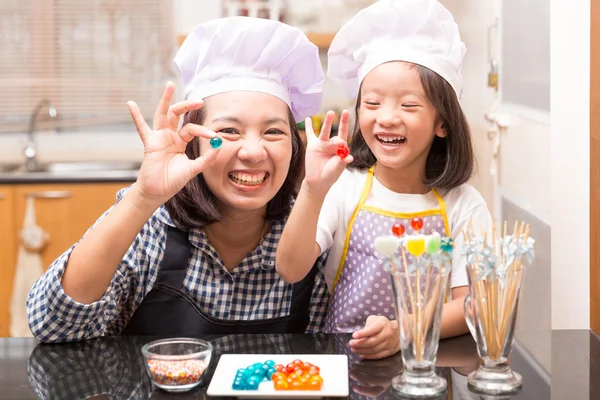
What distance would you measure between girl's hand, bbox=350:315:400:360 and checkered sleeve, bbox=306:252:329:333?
0.39 metres

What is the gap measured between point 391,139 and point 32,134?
2818 millimetres

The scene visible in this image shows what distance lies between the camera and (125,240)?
131 centimetres

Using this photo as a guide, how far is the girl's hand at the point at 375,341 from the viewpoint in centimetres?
120

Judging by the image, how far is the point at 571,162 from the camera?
5.27 ft

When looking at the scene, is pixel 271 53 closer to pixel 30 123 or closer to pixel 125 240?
pixel 125 240

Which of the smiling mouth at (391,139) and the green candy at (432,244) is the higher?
the smiling mouth at (391,139)

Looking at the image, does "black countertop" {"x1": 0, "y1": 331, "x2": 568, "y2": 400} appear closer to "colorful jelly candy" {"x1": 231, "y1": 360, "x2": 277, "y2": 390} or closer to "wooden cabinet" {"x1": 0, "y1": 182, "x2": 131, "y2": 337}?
"colorful jelly candy" {"x1": 231, "y1": 360, "x2": 277, "y2": 390}

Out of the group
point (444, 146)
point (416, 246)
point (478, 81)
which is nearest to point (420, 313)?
point (416, 246)

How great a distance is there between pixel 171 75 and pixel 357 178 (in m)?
2.59

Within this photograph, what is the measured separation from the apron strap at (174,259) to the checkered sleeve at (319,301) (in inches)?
10.6

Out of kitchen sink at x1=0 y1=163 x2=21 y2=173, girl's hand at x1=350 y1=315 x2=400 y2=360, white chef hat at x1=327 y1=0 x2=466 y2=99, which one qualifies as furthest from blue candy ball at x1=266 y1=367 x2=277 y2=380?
kitchen sink at x1=0 y1=163 x2=21 y2=173

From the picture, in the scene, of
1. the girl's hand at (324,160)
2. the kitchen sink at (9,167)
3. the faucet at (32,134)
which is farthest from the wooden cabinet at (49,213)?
the girl's hand at (324,160)

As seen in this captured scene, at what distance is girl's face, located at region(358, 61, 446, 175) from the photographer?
151 cm

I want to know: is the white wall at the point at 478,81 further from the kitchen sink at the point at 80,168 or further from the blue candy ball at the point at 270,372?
the blue candy ball at the point at 270,372
